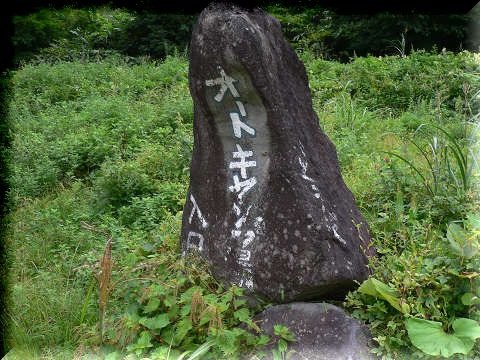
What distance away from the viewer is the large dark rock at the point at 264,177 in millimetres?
3209

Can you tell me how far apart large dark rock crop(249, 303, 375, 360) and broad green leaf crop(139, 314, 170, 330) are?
487mm

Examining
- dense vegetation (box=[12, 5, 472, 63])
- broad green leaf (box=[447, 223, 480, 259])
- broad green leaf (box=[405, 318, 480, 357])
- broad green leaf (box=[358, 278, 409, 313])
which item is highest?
dense vegetation (box=[12, 5, 472, 63])

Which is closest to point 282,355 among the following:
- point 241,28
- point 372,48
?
point 241,28

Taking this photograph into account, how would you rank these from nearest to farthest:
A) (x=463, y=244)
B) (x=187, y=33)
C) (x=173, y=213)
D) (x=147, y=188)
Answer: (x=463, y=244) < (x=173, y=213) < (x=147, y=188) < (x=187, y=33)

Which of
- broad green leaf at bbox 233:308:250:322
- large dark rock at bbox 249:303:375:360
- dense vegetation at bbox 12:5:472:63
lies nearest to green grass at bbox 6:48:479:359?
broad green leaf at bbox 233:308:250:322

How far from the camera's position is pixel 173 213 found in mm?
5055

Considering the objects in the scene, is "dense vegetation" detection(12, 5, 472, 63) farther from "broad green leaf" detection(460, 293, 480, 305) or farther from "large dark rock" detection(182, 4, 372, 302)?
"broad green leaf" detection(460, 293, 480, 305)

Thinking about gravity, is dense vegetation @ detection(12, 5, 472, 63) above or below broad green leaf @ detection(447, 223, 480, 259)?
above

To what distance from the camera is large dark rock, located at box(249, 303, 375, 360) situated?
3.02 meters

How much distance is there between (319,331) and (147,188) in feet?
8.83

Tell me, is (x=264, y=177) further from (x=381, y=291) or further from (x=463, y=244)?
(x=463, y=244)

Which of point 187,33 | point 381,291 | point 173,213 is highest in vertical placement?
point 187,33

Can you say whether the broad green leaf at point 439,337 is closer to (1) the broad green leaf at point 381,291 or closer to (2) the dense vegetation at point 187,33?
(1) the broad green leaf at point 381,291

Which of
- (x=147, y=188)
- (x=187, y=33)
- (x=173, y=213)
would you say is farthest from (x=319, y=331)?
(x=187, y=33)
